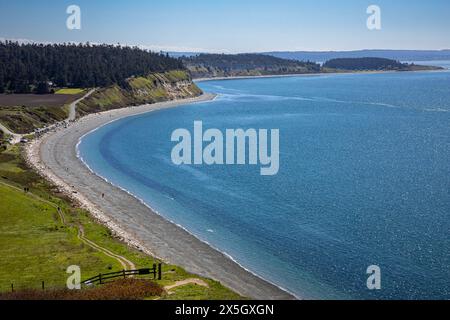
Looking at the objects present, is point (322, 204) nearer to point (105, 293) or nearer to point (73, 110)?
point (105, 293)

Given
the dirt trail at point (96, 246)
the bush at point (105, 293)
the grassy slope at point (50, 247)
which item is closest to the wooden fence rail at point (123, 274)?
the grassy slope at point (50, 247)

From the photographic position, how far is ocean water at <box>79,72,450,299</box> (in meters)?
51.4

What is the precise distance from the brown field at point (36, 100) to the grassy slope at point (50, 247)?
3598 inches

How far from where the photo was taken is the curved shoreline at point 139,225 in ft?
161

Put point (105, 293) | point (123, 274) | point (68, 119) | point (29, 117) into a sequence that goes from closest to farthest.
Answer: point (105, 293) → point (123, 274) → point (29, 117) → point (68, 119)

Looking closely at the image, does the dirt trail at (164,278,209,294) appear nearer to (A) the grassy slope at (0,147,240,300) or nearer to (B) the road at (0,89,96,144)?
(A) the grassy slope at (0,147,240,300)

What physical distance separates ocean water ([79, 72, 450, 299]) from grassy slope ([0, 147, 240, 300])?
1155cm

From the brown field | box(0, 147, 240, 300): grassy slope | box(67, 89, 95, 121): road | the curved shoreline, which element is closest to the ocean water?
the curved shoreline

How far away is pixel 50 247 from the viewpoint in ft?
171

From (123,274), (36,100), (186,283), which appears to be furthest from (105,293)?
(36,100)

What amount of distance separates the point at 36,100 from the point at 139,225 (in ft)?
407

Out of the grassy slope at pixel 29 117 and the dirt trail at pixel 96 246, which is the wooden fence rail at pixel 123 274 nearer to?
the dirt trail at pixel 96 246

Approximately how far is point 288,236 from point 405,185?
3379 centimetres
